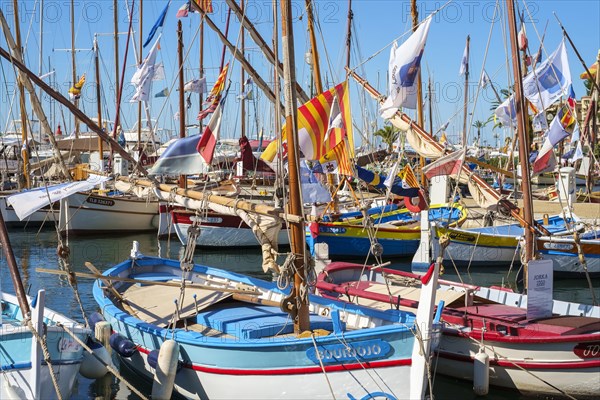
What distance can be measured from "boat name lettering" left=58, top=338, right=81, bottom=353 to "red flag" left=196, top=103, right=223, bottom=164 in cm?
459

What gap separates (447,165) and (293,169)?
22.2 feet

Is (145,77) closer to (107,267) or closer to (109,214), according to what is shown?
(107,267)

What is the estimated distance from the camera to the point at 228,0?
15.6m

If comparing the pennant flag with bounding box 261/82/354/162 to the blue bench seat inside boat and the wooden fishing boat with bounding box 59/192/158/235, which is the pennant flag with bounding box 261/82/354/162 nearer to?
the blue bench seat inside boat

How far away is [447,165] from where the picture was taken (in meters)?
18.8

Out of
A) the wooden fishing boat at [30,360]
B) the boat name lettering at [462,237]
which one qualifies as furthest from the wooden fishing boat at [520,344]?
the boat name lettering at [462,237]

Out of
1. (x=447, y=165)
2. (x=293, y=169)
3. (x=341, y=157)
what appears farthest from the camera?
(x=447, y=165)

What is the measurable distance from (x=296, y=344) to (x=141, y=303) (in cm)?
533

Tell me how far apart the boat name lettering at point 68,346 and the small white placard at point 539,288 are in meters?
8.59

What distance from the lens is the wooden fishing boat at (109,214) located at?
38.7m

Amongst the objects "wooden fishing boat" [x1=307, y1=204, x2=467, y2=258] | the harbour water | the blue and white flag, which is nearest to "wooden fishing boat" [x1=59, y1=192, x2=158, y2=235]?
the harbour water

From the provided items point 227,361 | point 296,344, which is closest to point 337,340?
point 296,344

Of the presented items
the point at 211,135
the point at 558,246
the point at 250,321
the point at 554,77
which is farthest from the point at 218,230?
the point at 250,321

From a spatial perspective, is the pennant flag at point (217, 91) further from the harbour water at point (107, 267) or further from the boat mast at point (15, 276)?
the boat mast at point (15, 276)
